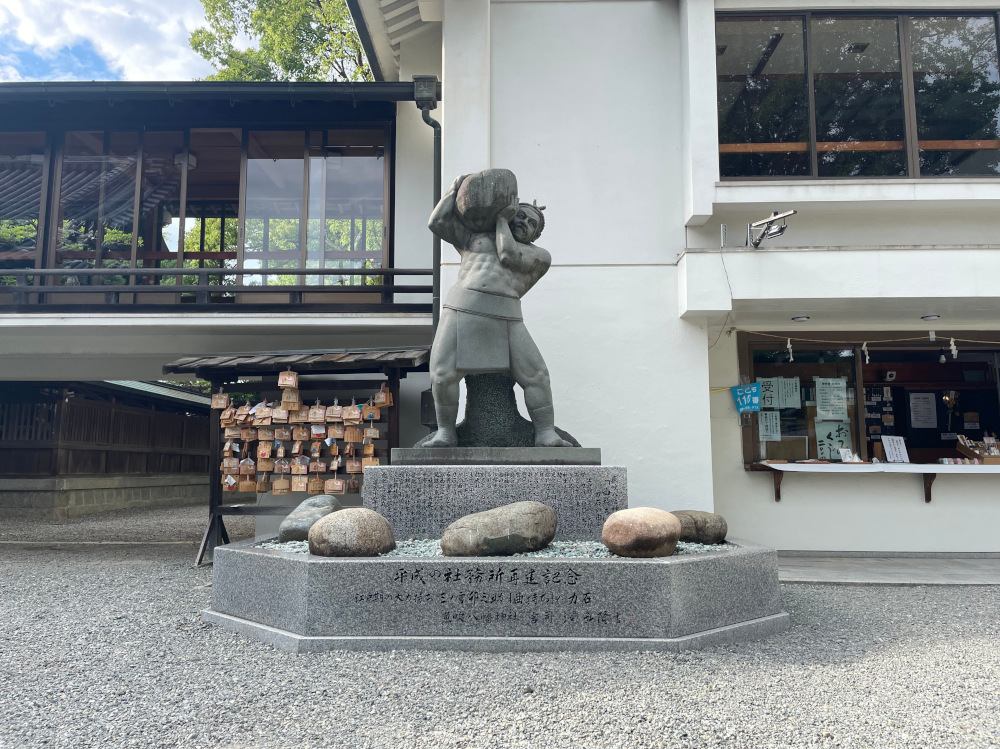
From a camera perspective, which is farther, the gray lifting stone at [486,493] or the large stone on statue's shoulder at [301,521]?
the large stone on statue's shoulder at [301,521]

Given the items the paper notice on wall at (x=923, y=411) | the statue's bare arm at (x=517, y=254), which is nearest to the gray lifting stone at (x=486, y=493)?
the statue's bare arm at (x=517, y=254)

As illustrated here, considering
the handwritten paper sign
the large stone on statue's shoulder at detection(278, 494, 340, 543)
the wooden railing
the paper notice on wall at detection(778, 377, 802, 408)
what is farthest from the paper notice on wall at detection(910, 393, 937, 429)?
the large stone on statue's shoulder at detection(278, 494, 340, 543)

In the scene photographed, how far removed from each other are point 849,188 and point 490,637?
6.43 m

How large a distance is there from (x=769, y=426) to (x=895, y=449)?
1586 mm

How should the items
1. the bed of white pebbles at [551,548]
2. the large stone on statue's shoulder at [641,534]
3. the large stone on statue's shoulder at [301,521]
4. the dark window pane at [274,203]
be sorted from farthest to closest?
the dark window pane at [274,203] < the large stone on statue's shoulder at [301,521] < the bed of white pebbles at [551,548] < the large stone on statue's shoulder at [641,534]

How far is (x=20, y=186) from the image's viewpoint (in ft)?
33.0

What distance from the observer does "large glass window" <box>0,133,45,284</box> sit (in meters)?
10.0

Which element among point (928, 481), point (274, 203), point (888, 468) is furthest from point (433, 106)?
point (928, 481)

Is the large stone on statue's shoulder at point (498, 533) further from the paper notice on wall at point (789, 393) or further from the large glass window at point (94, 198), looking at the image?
the large glass window at point (94, 198)

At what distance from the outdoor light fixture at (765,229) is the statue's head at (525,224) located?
2.93m

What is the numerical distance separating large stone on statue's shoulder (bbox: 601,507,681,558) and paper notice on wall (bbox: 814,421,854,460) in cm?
529

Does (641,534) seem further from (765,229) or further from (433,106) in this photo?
(433,106)

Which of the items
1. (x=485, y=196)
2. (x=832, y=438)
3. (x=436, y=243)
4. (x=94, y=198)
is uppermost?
(x=94, y=198)

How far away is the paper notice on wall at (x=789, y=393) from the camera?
8.55 metres
